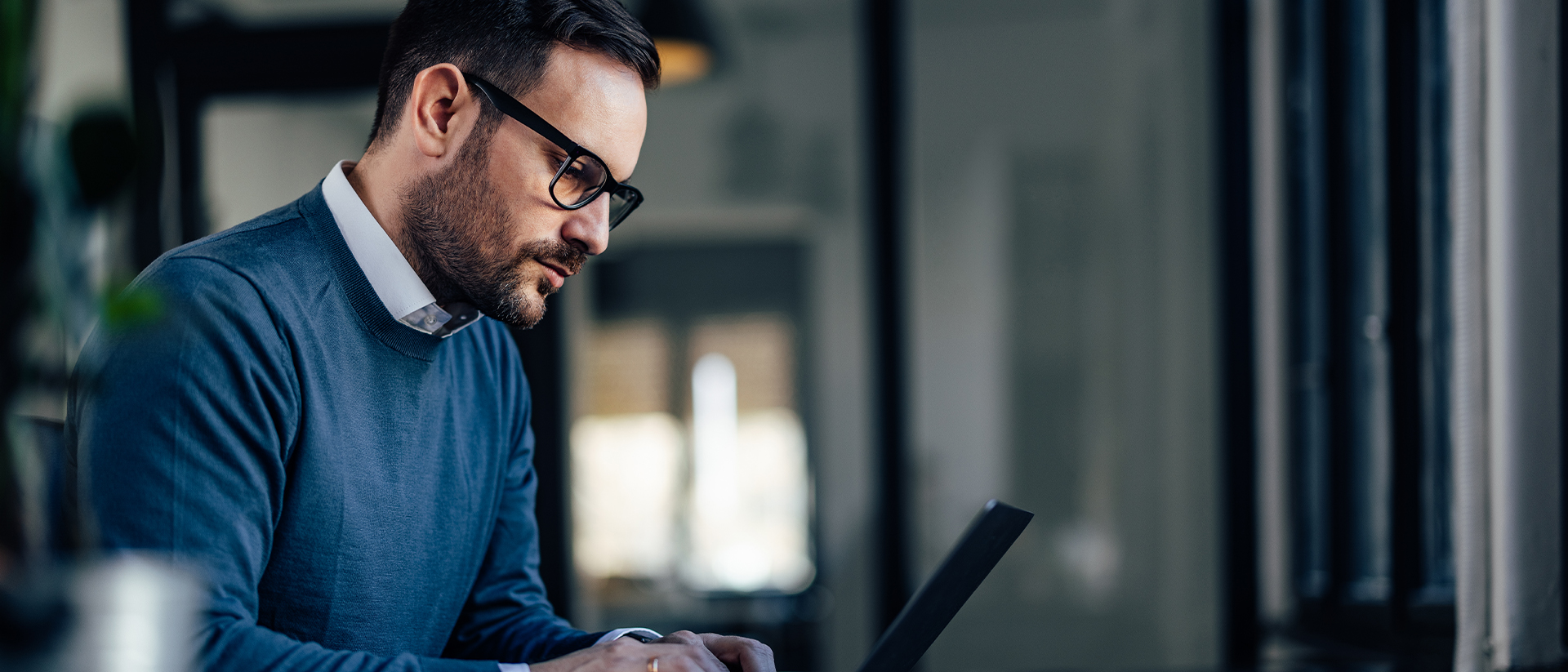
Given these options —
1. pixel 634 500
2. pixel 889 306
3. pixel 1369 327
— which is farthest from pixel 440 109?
pixel 634 500

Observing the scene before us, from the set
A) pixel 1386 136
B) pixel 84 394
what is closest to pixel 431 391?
pixel 84 394

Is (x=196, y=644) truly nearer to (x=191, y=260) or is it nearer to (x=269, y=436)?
(x=269, y=436)

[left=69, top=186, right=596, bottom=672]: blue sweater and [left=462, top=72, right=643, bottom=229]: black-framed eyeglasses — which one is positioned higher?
[left=462, top=72, right=643, bottom=229]: black-framed eyeglasses

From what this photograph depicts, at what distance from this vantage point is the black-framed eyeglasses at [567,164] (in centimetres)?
113

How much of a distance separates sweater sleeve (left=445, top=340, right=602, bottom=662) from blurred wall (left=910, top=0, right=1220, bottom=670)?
5.85ft

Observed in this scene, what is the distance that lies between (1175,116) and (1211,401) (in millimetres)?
770

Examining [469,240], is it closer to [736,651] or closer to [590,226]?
[590,226]

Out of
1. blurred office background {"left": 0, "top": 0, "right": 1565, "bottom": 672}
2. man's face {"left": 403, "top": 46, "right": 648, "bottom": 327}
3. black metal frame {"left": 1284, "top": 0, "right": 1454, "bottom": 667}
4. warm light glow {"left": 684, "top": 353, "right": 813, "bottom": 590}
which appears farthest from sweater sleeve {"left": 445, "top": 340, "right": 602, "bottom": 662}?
warm light glow {"left": 684, "top": 353, "right": 813, "bottom": 590}

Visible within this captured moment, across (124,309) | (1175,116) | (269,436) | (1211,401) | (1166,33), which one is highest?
(1166,33)

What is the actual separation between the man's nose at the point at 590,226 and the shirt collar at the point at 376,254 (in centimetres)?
17

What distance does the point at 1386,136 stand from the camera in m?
1.85

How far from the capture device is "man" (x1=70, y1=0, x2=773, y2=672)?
0.89 meters

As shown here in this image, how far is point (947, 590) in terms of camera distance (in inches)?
34.9

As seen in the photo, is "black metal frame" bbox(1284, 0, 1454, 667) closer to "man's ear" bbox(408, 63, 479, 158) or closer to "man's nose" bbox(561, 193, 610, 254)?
"man's nose" bbox(561, 193, 610, 254)
